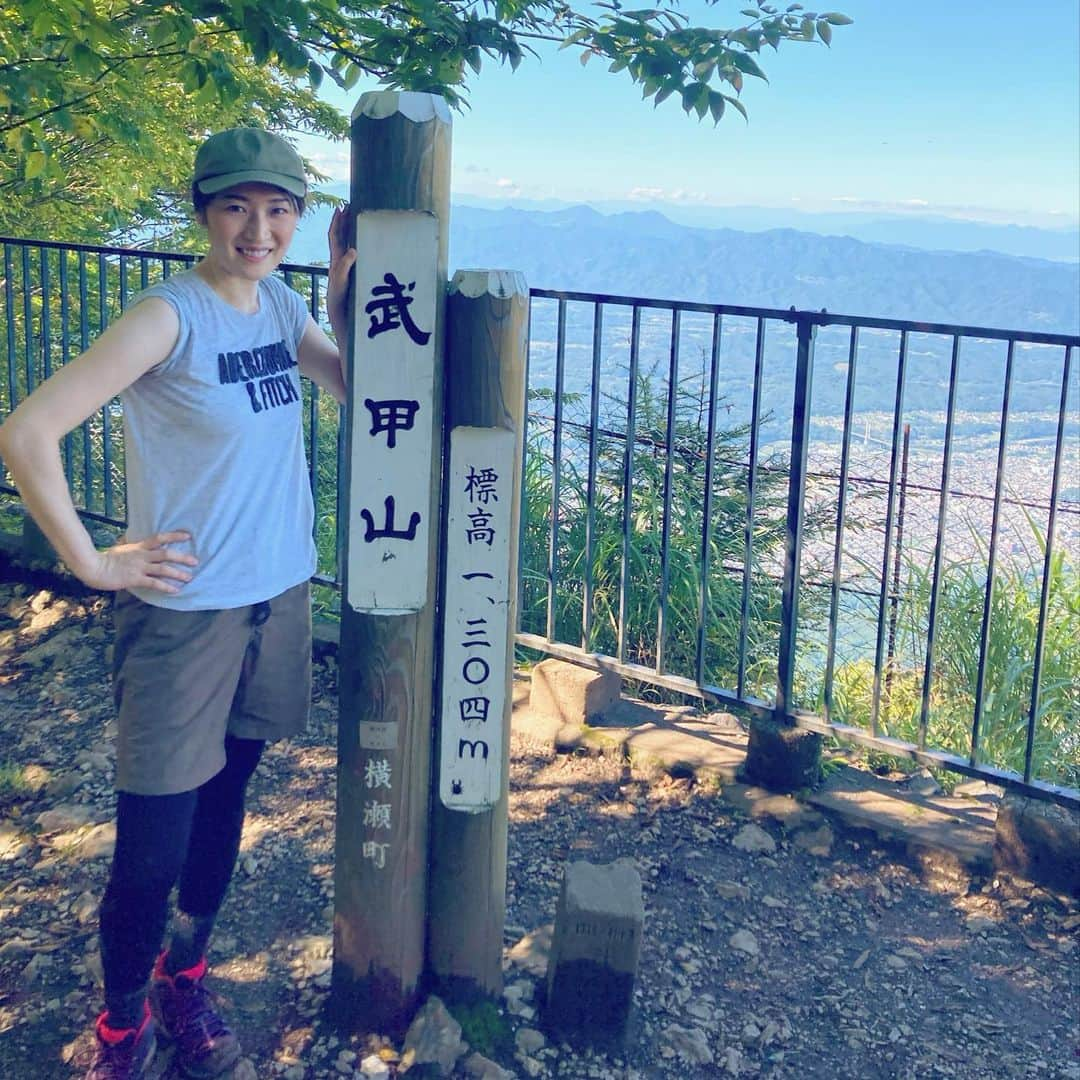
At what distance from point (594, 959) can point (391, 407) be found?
1338 millimetres

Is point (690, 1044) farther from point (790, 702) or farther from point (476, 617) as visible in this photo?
point (790, 702)

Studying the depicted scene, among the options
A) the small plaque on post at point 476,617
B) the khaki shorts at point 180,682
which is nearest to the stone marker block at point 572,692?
the small plaque on post at point 476,617

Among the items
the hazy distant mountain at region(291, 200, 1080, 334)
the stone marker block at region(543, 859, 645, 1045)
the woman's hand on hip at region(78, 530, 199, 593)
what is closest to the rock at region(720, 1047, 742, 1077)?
the stone marker block at region(543, 859, 645, 1045)

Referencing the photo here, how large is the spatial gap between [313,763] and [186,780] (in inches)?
71.4

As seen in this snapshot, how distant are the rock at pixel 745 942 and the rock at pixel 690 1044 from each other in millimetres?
A: 404

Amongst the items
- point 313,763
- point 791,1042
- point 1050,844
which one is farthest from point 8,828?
point 1050,844

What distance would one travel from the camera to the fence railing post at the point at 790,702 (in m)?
3.71

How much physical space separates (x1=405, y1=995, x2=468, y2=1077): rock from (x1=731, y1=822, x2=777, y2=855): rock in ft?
4.39

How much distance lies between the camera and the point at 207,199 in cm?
216

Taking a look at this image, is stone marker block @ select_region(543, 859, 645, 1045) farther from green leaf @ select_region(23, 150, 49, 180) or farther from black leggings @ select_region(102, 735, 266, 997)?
green leaf @ select_region(23, 150, 49, 180)

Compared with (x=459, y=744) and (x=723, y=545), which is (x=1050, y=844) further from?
(x=723, y=545)

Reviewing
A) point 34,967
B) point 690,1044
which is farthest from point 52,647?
point 690,1044

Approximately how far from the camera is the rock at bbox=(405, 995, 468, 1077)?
8.21 feet

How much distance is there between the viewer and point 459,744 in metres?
2.50
